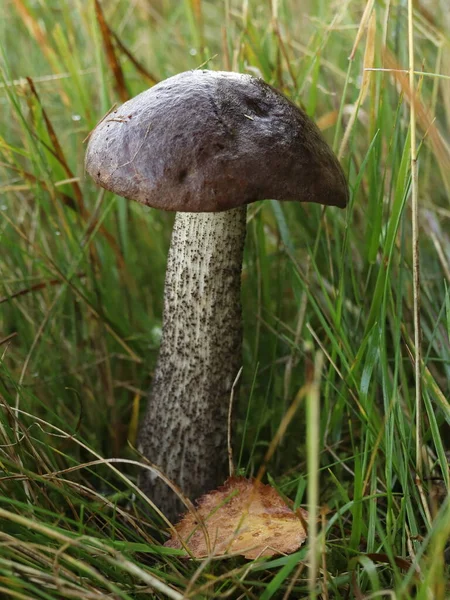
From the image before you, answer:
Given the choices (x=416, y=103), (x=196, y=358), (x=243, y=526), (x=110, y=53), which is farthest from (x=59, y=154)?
(x=243, y=526)

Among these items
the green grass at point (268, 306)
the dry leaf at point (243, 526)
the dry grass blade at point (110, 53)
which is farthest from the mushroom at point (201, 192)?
the dry grass blade at point (110, 53)

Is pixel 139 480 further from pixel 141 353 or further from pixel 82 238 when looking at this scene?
pixel 82 238

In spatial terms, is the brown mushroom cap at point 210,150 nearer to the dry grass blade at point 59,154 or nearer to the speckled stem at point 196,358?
the speckled stem at point 196,358

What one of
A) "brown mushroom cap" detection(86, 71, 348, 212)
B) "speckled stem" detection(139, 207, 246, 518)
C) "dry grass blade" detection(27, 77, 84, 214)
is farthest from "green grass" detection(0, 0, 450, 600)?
"brown mushroom cap" detection(86, 71, 348, 212)

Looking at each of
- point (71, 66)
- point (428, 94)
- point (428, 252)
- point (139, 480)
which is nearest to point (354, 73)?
point (428, 94)

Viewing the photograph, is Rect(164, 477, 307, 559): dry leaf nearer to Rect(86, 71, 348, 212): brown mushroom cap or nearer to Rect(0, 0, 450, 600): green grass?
Rect(0, 0, 450, 600): green grass

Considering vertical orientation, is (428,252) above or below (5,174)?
below
